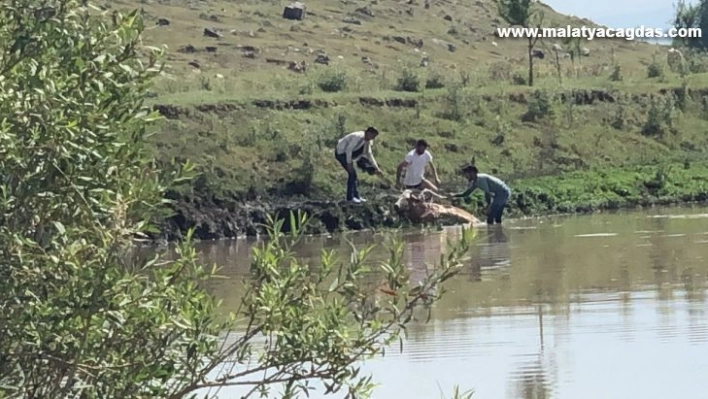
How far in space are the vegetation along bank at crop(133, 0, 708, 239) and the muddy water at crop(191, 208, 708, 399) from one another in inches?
172

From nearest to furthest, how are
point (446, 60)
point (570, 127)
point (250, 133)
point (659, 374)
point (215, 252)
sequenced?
point (659, 374) → point (215, 252) → point (250, 133) → point (570, 127) → point (446, 60)

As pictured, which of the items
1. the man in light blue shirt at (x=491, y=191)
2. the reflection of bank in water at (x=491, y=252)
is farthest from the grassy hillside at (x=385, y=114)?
the reflection of bank in water at (x=491, y=252)

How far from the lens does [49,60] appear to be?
7.27 m

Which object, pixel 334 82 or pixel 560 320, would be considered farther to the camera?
pixel 334 82

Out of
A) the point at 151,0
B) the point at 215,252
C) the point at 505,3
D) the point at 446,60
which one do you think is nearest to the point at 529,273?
the point at 215,252

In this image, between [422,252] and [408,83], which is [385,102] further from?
[422,252]

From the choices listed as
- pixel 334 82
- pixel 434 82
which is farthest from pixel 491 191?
pixel 434 82

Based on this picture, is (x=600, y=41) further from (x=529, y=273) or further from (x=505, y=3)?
(x=529, y=273)

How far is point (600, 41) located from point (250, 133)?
40728 mm

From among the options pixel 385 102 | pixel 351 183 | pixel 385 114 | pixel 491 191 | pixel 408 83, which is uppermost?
pixel 408 83

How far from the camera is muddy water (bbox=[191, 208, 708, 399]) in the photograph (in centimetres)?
1223

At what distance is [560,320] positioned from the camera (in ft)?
50.6

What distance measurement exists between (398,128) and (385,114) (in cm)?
104

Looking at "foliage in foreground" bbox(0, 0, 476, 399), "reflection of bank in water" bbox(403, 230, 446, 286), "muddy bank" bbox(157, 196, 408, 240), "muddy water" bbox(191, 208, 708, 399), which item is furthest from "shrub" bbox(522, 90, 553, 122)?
"foliage in foreground" bbox(0, 0, 476, 399)
